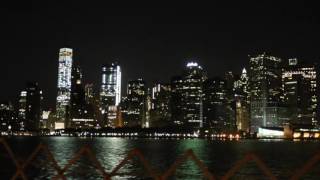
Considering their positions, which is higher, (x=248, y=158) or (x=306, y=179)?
(x=248, y=158)

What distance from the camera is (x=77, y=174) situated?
4606 centimetres

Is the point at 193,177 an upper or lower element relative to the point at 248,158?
lower

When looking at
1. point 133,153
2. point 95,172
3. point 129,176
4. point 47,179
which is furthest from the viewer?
point 95,172

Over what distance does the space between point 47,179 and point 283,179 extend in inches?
874

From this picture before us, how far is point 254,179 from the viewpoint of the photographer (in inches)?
1809

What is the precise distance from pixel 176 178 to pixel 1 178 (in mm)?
15070

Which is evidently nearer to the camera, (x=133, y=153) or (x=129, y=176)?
(x=133, y=153)

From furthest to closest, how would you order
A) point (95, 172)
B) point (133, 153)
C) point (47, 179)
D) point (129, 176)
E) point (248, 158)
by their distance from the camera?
point (95, 172) < point (129, 176) < point (47, 179) < point (133, 153) < point (248, 158)

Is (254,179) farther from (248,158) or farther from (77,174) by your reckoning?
(248,158)

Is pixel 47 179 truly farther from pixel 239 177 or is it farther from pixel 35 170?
pixel 239 177

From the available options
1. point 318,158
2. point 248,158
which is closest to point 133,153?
point 248,158

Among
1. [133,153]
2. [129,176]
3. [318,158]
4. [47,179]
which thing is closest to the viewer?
[318,158]

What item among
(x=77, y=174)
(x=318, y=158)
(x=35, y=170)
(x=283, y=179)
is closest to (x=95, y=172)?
(x=77, y=174)

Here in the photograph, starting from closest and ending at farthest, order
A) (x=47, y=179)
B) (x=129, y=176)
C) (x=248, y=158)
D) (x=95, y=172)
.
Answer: (x=248, y=158) < (x=47, y=179) < (x=129, y=176) < (x=95, y=172)
